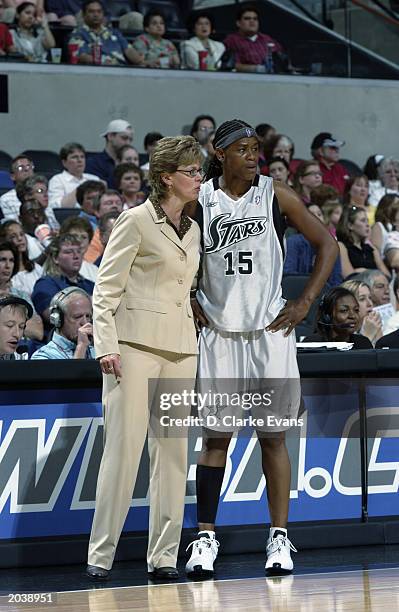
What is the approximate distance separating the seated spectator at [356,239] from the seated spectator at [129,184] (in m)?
1.87

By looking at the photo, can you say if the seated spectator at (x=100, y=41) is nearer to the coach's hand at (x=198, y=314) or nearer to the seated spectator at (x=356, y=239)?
the seated spectator at (x=356, y=239)

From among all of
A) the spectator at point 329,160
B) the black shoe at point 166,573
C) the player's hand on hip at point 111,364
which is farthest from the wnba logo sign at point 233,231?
the spectator at point 329,160

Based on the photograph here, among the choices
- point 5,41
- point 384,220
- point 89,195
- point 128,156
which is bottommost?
point 384,220

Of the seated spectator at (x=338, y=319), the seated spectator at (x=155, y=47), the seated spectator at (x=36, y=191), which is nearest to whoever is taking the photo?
the seated spectator at (x=338, y=319)

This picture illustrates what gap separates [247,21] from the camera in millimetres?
15430

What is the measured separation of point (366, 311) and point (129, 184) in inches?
138

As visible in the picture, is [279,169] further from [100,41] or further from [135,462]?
[135,462]

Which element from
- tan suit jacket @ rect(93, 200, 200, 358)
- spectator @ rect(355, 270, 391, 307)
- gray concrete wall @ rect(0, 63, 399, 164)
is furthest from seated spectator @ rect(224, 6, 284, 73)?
tan suit jacket @ rect(93, 200, 200, 358)

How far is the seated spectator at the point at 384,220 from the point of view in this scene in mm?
12141

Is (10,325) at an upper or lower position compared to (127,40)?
lower

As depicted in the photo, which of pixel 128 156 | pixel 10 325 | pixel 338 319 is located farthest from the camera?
pixel 128 156

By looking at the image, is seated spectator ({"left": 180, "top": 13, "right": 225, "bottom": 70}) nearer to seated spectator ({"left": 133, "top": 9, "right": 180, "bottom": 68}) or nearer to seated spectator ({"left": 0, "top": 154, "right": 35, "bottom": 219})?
seated spectator ({"left": 133, "top": 9, "right": 180, "bottom": 68})

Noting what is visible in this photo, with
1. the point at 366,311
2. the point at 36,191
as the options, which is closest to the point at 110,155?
the point at 36,191

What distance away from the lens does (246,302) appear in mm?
5953
